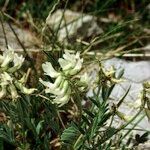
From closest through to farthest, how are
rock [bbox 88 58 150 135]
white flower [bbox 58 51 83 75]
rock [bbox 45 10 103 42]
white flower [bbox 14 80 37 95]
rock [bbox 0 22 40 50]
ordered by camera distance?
white flower [bbox 58 51 83 75] → white flower [bbox 14 80 37 95] → rock [bbox 88 58 150 135] → rock [bbox 0 22 40 50] → rock [bbox 45 10 103 42]

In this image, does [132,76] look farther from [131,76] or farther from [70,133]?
[70,133]

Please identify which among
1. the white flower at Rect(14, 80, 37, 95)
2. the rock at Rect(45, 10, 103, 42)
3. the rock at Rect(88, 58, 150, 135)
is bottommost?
the rock at Rect(88, 58, 150, 135)

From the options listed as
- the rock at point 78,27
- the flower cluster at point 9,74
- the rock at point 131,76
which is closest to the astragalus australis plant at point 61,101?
the flower cluster at point 9,74

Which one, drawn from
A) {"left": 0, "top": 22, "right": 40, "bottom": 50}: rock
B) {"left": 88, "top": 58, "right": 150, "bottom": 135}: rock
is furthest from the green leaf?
{"left": 0, "top": 22, "right": 40, "bottom": 50}: rock

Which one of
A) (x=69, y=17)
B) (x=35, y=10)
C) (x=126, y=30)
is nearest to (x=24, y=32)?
(x=35, y=10)

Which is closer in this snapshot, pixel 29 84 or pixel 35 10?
pixel 29 84

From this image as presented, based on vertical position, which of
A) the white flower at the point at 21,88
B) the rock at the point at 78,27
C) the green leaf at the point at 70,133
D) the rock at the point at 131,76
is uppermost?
the rock at the point at 78,27

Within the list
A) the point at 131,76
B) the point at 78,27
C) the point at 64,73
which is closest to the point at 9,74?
the point at 64,73

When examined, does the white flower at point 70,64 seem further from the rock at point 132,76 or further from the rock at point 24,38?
the rock at point 24,38

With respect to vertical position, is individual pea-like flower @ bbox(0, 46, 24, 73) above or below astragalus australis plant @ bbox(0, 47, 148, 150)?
above

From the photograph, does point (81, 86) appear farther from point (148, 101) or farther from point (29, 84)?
point (29, 84)

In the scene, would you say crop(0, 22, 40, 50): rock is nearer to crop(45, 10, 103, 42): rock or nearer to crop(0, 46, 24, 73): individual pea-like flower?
crop(45, 10, 103, 42): rock
